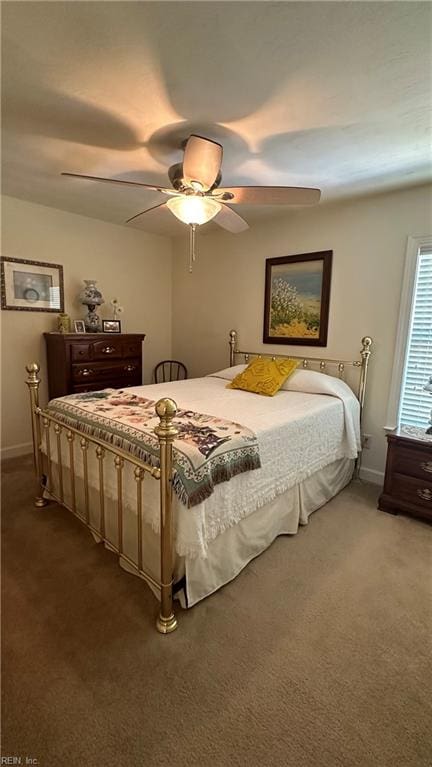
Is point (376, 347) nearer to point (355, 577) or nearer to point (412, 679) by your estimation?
point (355, 577)

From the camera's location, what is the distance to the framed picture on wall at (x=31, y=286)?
10.8 ft

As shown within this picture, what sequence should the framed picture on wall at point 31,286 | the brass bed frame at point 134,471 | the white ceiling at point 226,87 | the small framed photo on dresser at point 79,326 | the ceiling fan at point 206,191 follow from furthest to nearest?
1. the small framed photo on dresser at point 79,326
2. the framed picture on wall at point 31,286
3. the ceiling fan at point 206,191
4. the brass bed frame at point 134,471
5. the white ceiling at point 226,87

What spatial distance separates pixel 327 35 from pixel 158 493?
2013mm

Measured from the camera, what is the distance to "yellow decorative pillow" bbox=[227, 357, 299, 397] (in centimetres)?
303

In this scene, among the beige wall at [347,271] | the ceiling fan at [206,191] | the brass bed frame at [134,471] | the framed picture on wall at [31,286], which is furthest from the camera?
the framed picture on wall at [31,286]

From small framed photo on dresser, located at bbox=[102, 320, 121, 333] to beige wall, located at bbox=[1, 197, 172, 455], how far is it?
0.80ft

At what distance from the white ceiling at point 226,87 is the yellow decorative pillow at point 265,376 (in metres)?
1.54

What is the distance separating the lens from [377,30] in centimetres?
132

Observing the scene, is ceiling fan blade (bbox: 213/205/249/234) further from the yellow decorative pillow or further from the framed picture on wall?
the framed picture on wall

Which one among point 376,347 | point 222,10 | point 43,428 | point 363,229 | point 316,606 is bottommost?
point 316,606

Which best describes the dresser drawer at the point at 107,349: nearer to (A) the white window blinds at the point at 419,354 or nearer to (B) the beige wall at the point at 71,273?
(B) the beige wall at the point at 71,273

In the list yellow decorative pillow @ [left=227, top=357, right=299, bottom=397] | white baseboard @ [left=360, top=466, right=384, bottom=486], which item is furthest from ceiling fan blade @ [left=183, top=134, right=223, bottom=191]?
white baseboard @ [left=360, top=466, right=384, bottom=486]

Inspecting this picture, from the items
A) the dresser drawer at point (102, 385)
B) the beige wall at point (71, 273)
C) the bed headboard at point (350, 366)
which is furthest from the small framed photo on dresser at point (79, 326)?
the bed headboard at point (350, 366)

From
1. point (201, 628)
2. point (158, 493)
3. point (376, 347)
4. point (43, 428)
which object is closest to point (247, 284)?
point (376, 347)
